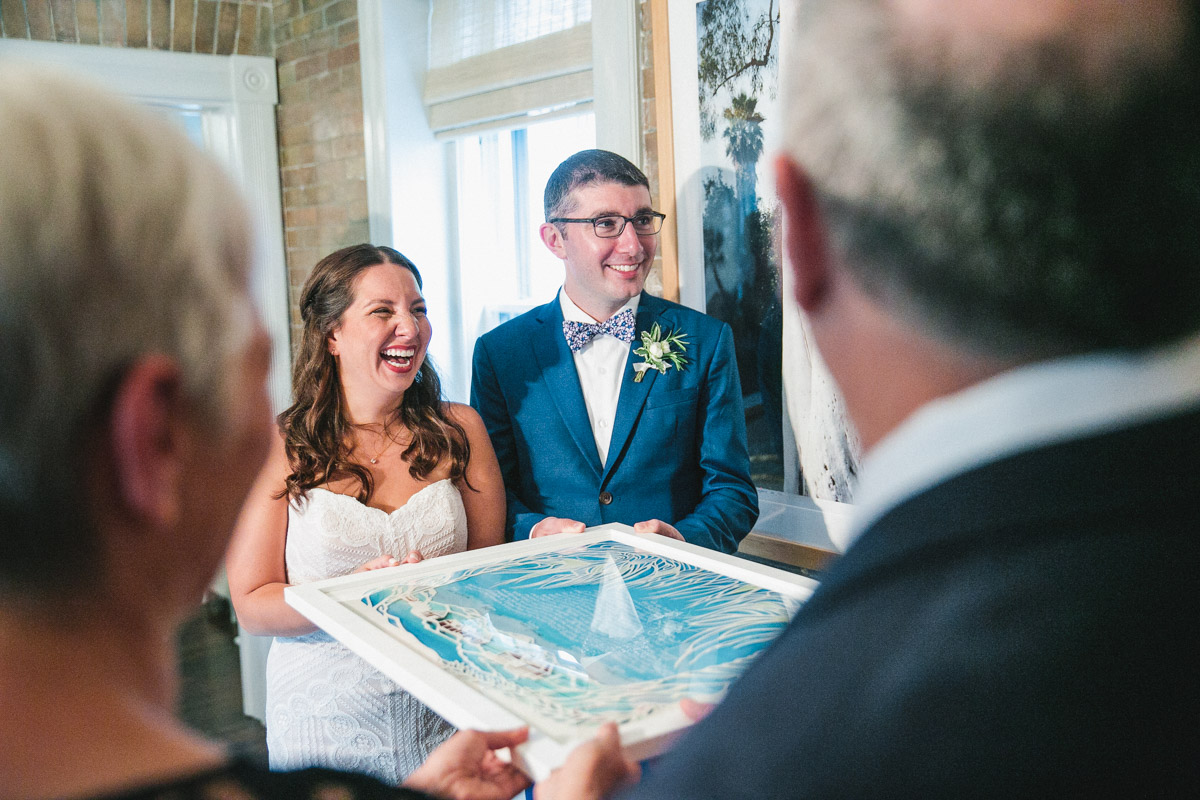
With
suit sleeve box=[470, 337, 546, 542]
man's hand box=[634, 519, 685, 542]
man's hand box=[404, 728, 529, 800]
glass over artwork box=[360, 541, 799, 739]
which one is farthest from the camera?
suit sleeve box=[470, 337, 546, 542]

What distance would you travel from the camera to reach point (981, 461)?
1.82ft

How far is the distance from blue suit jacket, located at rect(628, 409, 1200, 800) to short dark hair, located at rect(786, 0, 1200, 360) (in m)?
0.08

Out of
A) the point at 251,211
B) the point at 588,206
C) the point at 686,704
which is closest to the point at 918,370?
the point at 251,211

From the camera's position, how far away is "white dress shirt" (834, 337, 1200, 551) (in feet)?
1.77

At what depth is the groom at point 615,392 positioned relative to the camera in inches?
106

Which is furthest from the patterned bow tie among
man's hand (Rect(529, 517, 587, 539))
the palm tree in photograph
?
man's hand (Rect(529, 517, 587, 539))

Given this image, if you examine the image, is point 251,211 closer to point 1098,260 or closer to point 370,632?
point 1098,260

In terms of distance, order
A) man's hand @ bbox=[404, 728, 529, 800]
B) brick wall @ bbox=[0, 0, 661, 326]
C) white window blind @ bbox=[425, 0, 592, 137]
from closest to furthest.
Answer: man's hand @ bbox=[404, 728, 529, 800] < white window blind @ bbox=[425, 0, 592, 137] < brick wall @ bbox=[0, 0, 661, 326]

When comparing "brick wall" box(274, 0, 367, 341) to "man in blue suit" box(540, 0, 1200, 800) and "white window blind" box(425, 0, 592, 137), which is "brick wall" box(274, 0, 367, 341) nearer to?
"white window blind" box(425, 0, 592, 137)

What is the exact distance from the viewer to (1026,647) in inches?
20.1

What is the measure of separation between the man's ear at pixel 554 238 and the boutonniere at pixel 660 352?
37 cm

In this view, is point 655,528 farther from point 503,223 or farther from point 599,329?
point 503,223

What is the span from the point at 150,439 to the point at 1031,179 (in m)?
0.54

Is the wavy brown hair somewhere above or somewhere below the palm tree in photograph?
below
